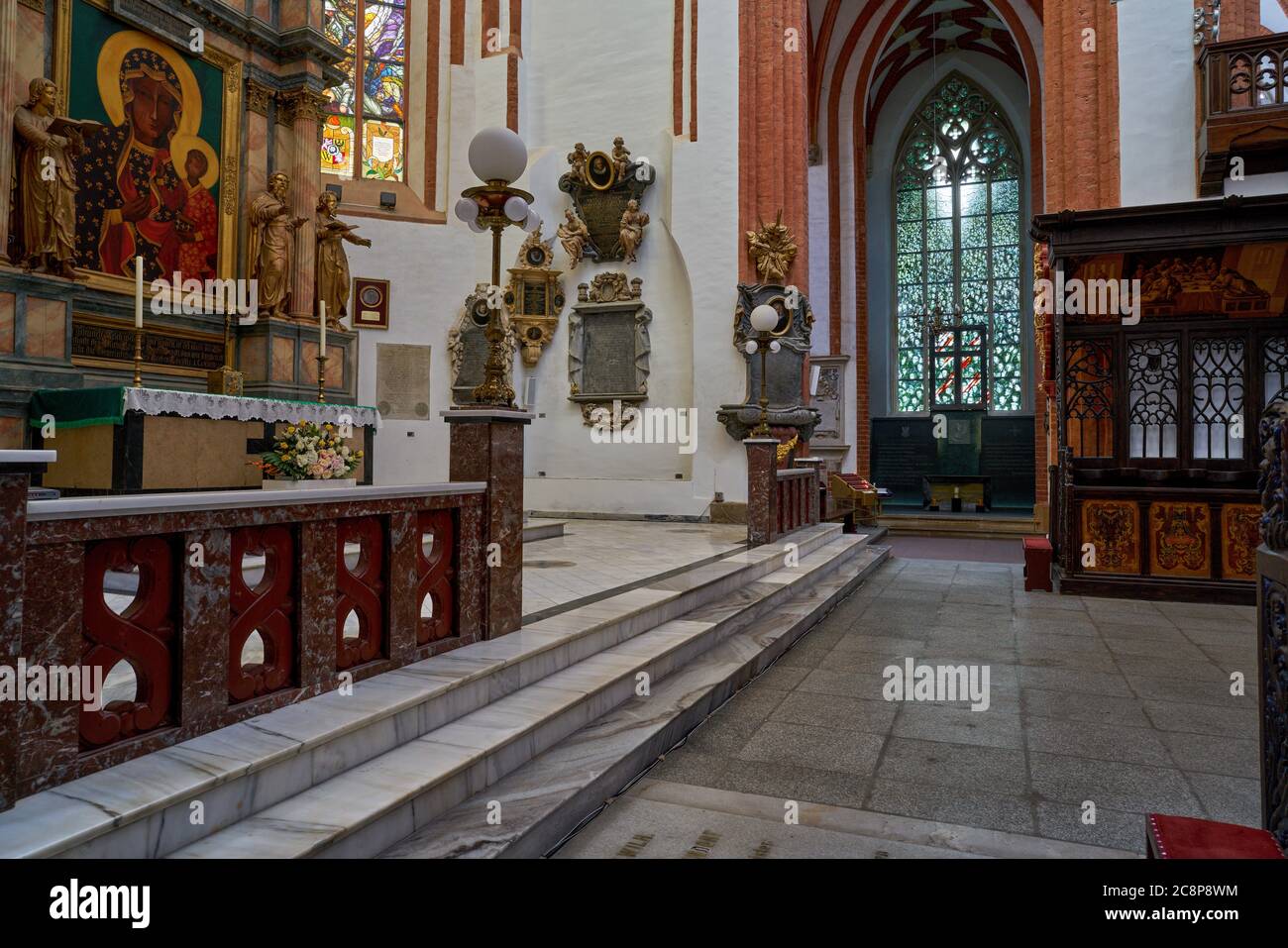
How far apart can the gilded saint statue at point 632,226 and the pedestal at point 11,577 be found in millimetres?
10368

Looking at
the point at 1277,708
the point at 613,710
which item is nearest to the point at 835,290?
the point at 613,710

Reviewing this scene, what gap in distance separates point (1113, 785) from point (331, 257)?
1008cm

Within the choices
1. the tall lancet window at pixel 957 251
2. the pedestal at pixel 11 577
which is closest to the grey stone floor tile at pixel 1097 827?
the pedestal at pixel 11 577

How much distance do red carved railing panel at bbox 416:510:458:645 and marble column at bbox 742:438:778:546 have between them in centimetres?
464

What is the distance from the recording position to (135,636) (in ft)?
6.47

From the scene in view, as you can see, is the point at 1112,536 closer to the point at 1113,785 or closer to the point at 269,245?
the point at 1113,785

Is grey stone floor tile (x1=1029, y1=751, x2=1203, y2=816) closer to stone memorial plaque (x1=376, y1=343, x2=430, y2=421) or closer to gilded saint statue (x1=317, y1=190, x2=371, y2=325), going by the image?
gilded saint statue (x1=317, y1=190, x2=371, y2=325)

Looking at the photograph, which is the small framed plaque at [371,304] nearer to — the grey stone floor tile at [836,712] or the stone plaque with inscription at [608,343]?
the stone plaque with inscription at [608,343]

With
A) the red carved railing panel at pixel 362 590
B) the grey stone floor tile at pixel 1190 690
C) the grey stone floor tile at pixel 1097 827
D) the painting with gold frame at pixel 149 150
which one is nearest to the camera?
the grey stone floor tile at pixel 1097 827

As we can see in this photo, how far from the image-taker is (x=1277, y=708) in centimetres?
155

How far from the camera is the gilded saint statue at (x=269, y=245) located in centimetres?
909

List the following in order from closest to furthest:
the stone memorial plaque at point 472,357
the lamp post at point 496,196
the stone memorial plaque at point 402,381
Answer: the lamp post at point 496,196 < the stone memorial plaque at point 402,381 < the stone memorial plaque at point 472,357
